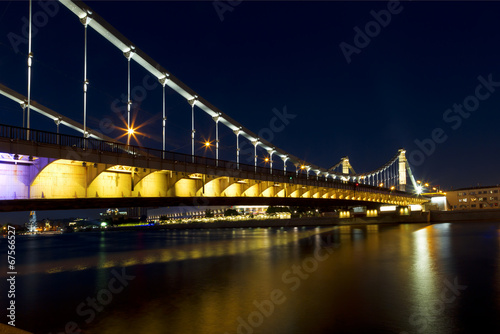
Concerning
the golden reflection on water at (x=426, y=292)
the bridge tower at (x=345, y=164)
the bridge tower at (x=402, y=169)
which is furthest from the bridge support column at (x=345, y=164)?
the golden reflection on water at (x=426, y=292)

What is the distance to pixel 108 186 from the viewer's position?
2752cm

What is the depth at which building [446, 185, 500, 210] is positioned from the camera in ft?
504

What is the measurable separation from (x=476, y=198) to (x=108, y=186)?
160 m

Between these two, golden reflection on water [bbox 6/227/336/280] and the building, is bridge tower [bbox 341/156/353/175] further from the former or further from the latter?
golden reflection on water [bbox 6/227/336/280]

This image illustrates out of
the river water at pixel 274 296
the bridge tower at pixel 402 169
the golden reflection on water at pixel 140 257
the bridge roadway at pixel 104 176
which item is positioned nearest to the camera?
the river water at pixel 274 296

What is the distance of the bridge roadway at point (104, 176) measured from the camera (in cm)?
2178

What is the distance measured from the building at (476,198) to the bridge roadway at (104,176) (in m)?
135

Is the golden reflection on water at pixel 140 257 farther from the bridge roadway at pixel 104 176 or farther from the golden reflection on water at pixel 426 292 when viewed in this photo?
the golden reflection on water at pixel 426 292

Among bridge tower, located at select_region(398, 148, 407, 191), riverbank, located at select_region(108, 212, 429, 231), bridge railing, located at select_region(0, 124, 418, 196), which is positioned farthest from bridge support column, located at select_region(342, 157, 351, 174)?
bridge railing, located at select_region(0, 124, 418, 196)

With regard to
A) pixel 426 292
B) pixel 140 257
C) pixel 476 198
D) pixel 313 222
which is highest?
pixel 476 198

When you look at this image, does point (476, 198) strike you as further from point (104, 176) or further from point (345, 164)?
point (104, 176)

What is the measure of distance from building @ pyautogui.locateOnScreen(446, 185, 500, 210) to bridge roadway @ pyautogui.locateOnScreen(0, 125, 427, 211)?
135m

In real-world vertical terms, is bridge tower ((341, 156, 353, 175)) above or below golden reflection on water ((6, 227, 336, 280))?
above

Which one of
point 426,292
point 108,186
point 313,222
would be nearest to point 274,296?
point 426,292
